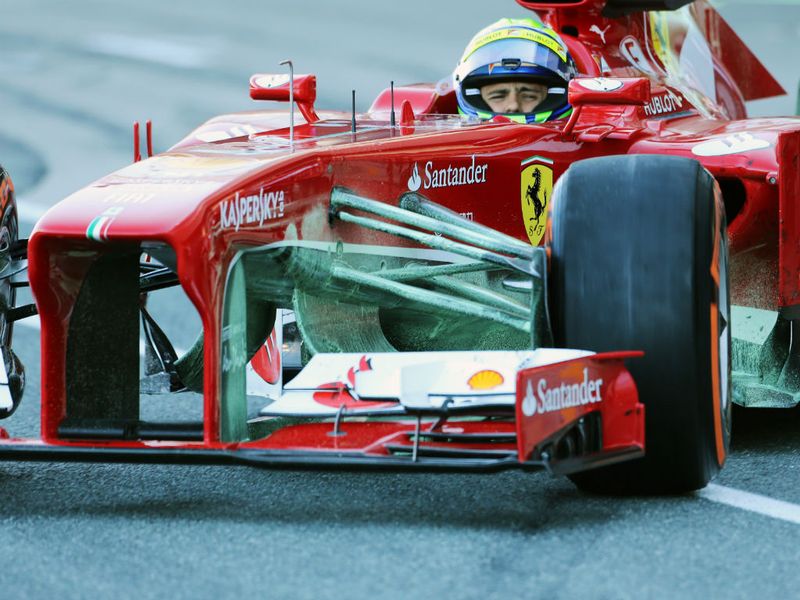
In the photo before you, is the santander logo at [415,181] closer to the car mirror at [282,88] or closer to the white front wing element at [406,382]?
the white front wing element at [406,382]

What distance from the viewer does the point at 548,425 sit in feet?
13.3

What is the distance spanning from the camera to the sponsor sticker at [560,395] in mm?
3965

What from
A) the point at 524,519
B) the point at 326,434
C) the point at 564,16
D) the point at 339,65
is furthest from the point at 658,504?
the point at 339,65

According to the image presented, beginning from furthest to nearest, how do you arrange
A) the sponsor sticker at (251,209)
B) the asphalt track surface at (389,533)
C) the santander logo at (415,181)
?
the santander logo at (415,181), the sponsor sticker at (251,209), the asphalt track surface at (389,533)

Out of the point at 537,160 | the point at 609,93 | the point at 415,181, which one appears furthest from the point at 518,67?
the point at 415,181

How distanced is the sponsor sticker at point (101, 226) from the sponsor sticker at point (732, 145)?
2.46 m

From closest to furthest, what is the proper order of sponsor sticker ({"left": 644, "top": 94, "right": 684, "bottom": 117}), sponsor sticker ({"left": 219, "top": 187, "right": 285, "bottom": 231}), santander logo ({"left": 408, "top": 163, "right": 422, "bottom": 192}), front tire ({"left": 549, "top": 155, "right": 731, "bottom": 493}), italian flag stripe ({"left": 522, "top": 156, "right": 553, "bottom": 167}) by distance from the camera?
front tire ({"left": 549, "top": 155, "right": 731, "bottom": 493}) < sponsor sticker ({"left": 219, "top": 187, "right": 285, "bottom": 231}) < santander logo ({"left": 408, "top": 163, "right": 422, "bottom": 192}) < italian flag stripe ({"left": 522, "top": 156, "right": 553, "bottom": 167}) < sponsor sticker ({"left": 644, "top": 94, "right": 684, "bottom": 117})

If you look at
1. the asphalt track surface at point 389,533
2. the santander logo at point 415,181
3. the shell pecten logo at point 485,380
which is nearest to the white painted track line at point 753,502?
the asphalt track surface at point 389,533

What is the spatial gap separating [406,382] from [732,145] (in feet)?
7.38

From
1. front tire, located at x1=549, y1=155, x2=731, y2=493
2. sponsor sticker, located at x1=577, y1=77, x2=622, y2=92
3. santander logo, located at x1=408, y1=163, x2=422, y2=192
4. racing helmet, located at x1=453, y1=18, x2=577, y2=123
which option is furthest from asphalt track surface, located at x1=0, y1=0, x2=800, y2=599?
racing helmet, located at x1=453, y1=18, x2=577, y2=123

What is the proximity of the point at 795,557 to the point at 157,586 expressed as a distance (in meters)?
1.59

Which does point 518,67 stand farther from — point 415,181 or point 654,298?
point 654,298

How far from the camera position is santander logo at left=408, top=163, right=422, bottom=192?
532 cm

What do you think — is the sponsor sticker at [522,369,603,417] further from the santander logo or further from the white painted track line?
the santander logo
